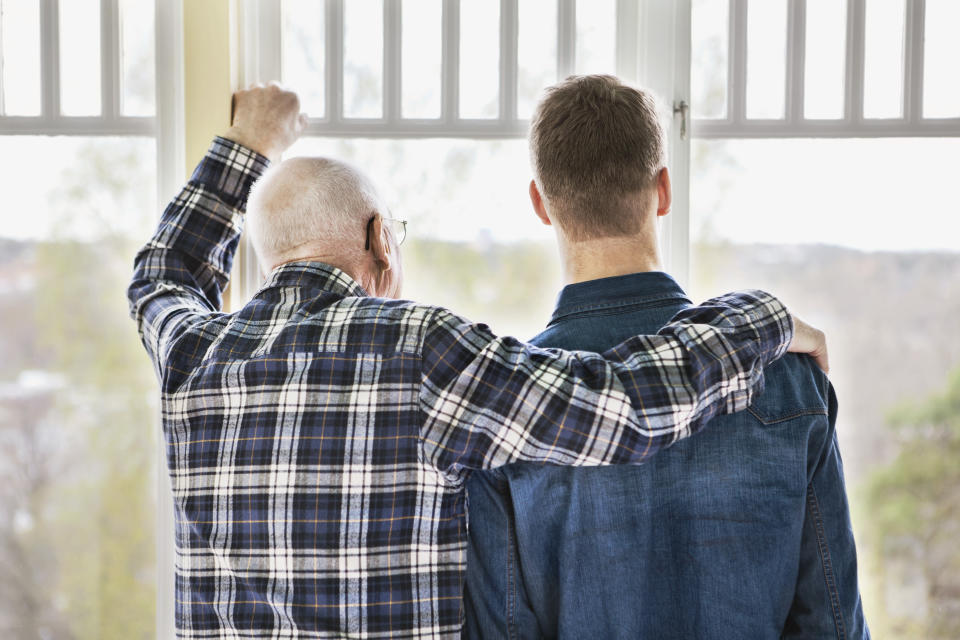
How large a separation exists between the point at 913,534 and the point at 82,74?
216 cm

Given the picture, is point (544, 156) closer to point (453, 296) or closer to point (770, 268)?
point (453, 296)

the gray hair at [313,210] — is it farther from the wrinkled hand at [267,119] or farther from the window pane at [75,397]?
the window pane at [75,397]

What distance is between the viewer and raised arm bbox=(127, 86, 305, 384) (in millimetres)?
1481

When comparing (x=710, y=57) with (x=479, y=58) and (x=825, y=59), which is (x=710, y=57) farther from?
(x=479, y=58)

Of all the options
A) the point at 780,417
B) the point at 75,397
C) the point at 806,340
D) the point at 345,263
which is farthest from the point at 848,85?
the point at 75,397

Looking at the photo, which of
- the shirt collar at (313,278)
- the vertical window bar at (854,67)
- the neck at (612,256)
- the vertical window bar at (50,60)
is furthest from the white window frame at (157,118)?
the vertical window bar at (854,67)

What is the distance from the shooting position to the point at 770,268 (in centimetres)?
172

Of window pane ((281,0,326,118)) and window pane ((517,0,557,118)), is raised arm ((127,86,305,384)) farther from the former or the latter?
window pane ((517,0,557,118))

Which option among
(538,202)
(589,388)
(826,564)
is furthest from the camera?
(538,202)

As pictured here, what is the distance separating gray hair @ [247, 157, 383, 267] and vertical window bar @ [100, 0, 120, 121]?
0.60 meters

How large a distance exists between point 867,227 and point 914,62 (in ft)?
1.24

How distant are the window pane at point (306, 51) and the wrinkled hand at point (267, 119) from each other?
0.05 meters

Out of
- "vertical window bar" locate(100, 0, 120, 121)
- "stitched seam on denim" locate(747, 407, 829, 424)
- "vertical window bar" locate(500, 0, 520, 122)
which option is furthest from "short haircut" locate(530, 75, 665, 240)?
"vertical window bar" locate(100, 0, 120, 121)

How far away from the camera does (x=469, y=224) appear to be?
1729mm
